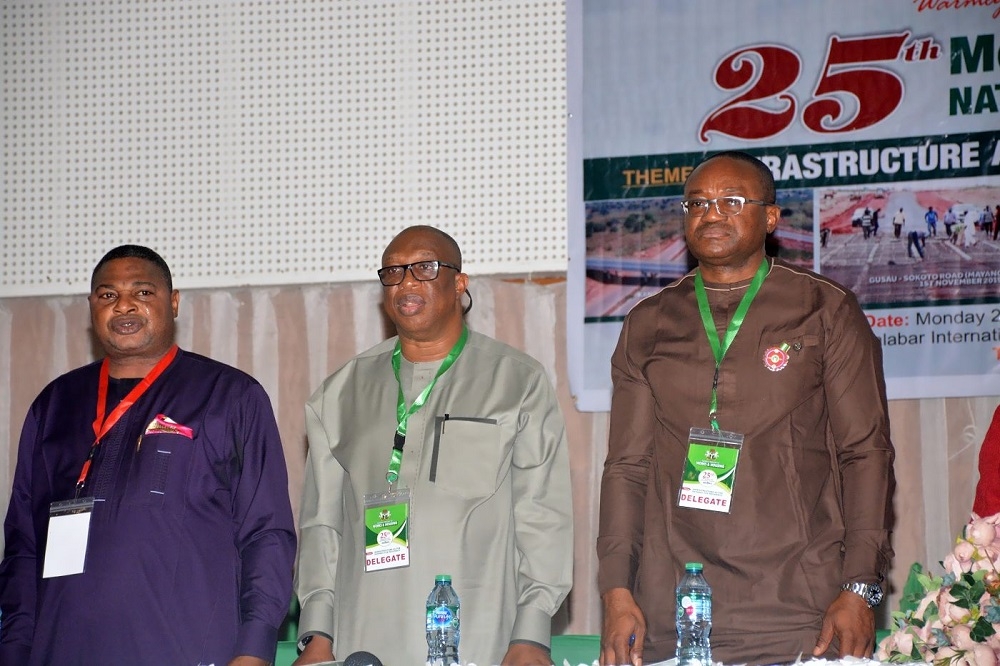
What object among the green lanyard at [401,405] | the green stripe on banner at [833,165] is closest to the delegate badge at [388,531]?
the green lanyard at [401,405]

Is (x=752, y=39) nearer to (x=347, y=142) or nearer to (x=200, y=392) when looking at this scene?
(x=347, y=142)

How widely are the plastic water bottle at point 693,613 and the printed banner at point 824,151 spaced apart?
6.98 ft

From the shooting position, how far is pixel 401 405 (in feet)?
11.1

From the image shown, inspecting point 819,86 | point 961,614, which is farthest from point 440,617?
point 819,86

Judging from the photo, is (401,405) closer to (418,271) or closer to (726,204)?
(418,271)

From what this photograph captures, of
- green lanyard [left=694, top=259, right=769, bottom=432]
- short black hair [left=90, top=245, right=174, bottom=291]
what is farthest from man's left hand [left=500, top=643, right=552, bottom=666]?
short black hair [left=90, top=245, right=174, bottom=291]

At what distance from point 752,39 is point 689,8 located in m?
0.30

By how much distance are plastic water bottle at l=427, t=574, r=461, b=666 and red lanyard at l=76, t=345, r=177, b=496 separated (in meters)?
1.04

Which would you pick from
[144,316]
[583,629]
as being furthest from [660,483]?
[583,629]

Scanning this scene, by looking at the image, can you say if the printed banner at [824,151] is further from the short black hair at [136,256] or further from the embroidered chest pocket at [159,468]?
the embroidered chest pocket at [159,468]

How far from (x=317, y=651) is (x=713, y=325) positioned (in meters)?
1.36

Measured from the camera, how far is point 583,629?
16.3 feet

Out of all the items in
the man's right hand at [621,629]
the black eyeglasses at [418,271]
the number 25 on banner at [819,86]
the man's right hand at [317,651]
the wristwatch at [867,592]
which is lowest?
the man's right hand at [317,651]

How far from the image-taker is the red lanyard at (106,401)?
3307 millimetres
